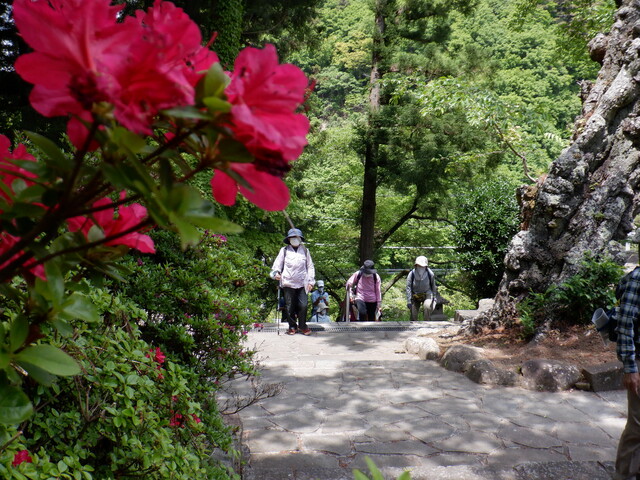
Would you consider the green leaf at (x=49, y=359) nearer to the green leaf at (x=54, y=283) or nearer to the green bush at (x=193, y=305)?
the green leaf at (x=54, y=283)

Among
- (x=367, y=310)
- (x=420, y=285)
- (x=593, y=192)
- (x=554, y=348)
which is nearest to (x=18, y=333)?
(x=554, y=348)

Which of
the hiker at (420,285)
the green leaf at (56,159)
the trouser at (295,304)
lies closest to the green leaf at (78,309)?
the green leaf at (56,159)

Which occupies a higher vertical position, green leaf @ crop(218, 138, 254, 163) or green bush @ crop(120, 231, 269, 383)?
green leaf @ crop(218, 138, 254, 163)

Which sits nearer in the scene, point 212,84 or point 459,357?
point 212,84

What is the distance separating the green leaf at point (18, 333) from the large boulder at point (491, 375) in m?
5.89

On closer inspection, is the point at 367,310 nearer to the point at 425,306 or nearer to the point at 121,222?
the point at 425,306

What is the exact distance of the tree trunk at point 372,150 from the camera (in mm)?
16188

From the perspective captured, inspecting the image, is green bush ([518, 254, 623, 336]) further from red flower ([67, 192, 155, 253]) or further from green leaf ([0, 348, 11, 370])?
green leaf ([0, 348, 11, 370])

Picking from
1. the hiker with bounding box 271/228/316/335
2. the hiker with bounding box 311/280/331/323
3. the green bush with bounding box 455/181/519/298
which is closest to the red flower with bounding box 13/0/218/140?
the hiker with bounding box 271/228/316/335

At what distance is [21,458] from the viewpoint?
150 centimetres

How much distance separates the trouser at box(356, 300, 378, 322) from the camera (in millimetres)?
10945

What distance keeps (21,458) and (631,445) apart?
3.41 meters

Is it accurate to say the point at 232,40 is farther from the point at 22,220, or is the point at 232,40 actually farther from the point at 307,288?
the point at 22,220

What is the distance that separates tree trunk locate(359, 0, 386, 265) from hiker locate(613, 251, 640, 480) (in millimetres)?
12936
